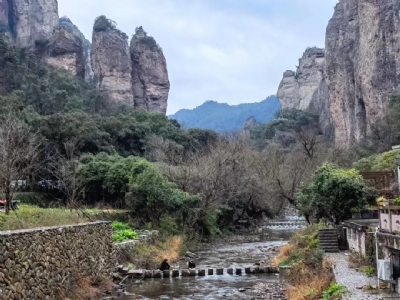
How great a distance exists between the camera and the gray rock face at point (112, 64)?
83.1 meters

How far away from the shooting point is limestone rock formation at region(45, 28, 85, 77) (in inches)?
3105

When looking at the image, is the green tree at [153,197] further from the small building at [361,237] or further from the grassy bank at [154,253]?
the small building at [361,237]

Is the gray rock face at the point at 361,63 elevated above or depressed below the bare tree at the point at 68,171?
above

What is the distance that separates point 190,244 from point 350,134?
45.2 metres

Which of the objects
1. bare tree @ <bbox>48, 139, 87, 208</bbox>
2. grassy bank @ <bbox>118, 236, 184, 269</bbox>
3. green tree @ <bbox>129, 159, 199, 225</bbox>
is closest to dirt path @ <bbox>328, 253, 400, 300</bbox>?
grassy bank @ <bbox>118, 236, 184, 269</bbox>

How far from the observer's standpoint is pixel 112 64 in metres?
83.6

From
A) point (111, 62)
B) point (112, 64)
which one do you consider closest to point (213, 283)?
point (112, 64)

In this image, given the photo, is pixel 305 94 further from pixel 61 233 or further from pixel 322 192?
pixel 61 233

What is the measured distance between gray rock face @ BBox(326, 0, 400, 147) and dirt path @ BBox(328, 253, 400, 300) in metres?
44.9

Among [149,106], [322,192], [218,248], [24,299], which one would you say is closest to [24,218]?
[24,299]

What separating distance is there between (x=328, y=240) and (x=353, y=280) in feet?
28.7

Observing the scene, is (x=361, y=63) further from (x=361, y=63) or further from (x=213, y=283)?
(x=213, y=283)

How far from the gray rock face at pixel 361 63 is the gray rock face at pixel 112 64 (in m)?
33.4

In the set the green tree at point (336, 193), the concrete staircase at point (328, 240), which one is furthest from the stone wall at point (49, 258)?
the green tree at point (336, 193)
